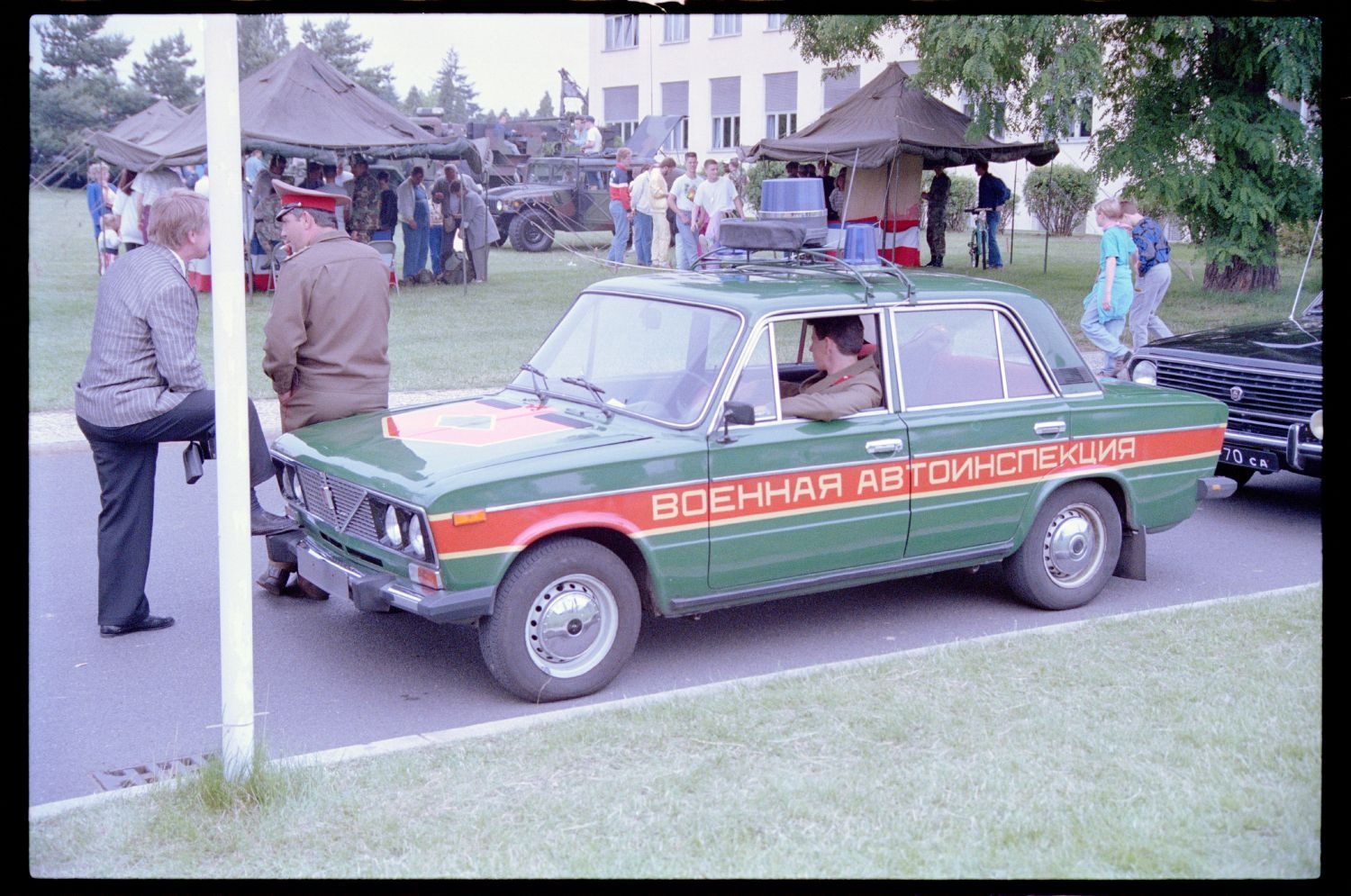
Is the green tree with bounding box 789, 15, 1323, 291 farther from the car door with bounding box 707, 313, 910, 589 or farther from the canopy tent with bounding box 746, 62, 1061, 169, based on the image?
the car door with bounding box 707, 313, 910, 589

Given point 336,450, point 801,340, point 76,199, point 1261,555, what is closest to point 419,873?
point 336,450

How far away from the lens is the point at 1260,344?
8.87 m

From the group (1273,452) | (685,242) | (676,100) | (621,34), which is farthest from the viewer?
(676,100)

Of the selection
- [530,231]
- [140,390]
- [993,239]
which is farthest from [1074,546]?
[530,231]

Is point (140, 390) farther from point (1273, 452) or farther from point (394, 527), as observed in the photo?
point (1273, 452)

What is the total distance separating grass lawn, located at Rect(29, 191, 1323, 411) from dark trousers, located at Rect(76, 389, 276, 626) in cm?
338

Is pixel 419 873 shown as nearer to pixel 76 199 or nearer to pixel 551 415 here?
pixel 551 415

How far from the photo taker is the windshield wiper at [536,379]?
632cm

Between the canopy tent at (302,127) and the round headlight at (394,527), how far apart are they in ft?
45.7

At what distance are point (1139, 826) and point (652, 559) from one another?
2184 millimetres

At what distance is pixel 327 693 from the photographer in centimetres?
552

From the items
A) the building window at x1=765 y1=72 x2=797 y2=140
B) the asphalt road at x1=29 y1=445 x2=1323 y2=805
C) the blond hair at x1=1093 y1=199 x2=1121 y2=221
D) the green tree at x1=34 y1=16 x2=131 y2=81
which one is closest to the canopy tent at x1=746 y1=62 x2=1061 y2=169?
the blond hair at x1=1093 y1=199 x2=1121 y2=221

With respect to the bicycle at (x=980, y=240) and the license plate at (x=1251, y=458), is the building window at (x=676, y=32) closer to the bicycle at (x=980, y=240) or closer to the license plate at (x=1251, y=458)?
the bicycle at (x=980, y=240)

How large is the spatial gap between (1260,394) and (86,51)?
134 ft
